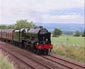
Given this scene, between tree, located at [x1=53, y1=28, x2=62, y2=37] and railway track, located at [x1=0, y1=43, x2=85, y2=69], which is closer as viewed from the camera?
railway track, located at [x1=0, y1=43, x2=85, y2=69]

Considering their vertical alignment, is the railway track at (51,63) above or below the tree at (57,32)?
above

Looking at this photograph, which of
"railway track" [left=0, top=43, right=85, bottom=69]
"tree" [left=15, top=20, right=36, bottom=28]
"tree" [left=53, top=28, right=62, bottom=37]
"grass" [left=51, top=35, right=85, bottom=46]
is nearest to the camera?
"railway track" [left=0, top=43, right=85, bottom=69]

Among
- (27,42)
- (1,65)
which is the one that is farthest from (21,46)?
(1,65)

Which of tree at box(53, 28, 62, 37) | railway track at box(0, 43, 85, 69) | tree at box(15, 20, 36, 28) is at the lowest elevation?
tree at box(53, 28, 62, 37)

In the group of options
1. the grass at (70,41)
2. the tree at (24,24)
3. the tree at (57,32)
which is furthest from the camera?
the tree at (57,32)

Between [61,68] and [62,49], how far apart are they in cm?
1409

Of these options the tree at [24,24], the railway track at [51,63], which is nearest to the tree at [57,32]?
the tree at [24,24]

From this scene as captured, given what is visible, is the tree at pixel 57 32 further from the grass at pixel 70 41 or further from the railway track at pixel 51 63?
the railway track at pixel 51 63

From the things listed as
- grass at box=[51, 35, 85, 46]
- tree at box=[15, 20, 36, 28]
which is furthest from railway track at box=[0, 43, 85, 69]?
tree at box=[15, 20, 36, 28]

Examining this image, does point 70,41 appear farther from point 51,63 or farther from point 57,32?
point 57,32

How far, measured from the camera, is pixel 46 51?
93.7ft

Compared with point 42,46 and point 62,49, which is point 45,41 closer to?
point 42,46

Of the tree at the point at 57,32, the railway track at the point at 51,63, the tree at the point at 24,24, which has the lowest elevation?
the tree at the point at 57,32

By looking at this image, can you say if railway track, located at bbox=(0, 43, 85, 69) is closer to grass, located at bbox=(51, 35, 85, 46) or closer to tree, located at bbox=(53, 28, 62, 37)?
grass, located at bbox=(51, 35, 85, 46)
